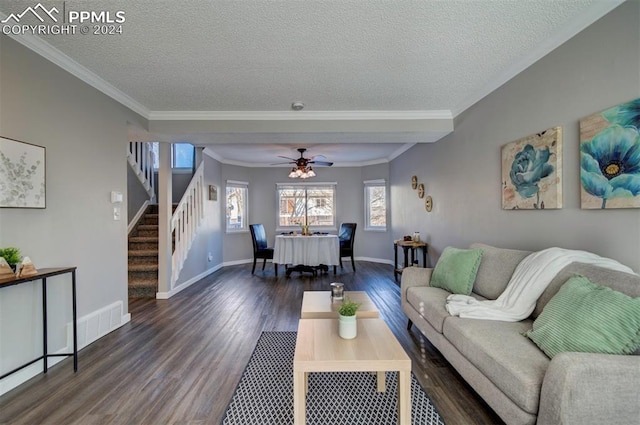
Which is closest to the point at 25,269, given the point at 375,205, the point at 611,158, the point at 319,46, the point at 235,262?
the point at 319,46

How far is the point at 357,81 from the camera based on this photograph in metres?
2.97

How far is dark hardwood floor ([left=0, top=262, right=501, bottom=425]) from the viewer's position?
1847 mm

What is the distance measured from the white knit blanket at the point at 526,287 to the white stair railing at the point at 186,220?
402 centimetres

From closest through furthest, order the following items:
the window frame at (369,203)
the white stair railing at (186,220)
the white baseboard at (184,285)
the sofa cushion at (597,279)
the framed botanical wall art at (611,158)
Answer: the sofa cushion at (597,279)
the framed botanical wall art at (611,158)
the white baseboard at (184,285)
the white stair railing at (186,220)
the window frame at (369,203)

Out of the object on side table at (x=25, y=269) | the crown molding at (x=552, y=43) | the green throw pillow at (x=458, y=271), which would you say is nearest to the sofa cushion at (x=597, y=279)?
the green throw pillow at (x=458, y=271)

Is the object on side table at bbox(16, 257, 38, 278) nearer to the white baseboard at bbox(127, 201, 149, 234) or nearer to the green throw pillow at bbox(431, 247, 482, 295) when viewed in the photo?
the green throw pillow at bbox(431, 247, 482, 295)

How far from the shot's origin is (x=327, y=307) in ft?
8.48

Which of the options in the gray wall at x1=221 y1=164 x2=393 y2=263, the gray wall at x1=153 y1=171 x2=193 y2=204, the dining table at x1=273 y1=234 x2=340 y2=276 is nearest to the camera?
the dining table at x1=273 y1=234 x2=340 y2=276

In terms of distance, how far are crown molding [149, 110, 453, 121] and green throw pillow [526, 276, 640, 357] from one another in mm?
2756

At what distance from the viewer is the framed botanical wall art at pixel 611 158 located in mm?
1729

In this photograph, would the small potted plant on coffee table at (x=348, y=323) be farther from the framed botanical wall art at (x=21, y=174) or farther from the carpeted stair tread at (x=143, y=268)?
the carpeted stair tread at (x=143, y=268)

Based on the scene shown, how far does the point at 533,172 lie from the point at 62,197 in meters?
4.02

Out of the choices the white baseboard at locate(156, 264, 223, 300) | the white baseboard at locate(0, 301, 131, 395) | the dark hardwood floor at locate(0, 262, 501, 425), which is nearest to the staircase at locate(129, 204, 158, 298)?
the white baseboard at locate(156, 264, 223, 300)

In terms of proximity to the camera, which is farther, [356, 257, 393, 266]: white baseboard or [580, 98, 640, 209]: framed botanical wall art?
[356, 257, 393, 266]: white baseboard
